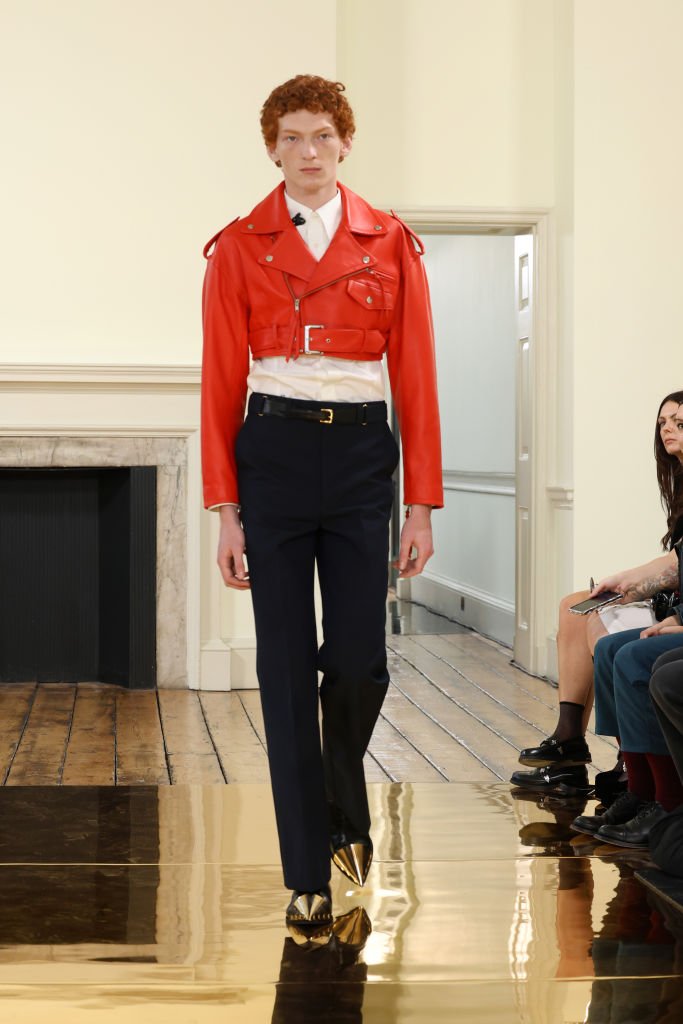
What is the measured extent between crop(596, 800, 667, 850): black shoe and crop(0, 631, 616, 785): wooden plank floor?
74 cm

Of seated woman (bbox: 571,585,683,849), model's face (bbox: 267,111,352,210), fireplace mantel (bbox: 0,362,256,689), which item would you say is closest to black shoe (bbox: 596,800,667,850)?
seated woman (bbox: 571,585,683,849)

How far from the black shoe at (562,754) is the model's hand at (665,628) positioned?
0.55m

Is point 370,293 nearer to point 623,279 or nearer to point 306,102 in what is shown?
point 306,102

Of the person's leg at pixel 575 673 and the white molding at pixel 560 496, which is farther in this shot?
the white molding at pixel 560 496

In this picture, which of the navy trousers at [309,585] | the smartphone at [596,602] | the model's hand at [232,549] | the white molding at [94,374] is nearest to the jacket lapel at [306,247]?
the navy trousers at [309,585]

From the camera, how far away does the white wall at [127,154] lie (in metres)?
5.25

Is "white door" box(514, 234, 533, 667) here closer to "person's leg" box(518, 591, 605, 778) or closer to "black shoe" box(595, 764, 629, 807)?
"person's leg" box(518, 591, 605, 778)

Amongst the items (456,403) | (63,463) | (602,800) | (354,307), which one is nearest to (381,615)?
(354,307)

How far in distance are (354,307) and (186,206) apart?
3.36m

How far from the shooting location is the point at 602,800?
3.15 metres

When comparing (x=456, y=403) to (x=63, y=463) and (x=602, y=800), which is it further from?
(x=602, y=800)

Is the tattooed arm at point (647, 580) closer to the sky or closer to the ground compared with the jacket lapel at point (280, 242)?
closer to the ground

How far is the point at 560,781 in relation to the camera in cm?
335

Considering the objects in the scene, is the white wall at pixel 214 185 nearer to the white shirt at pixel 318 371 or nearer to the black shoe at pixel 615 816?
the black shoe at pixel 615 816
